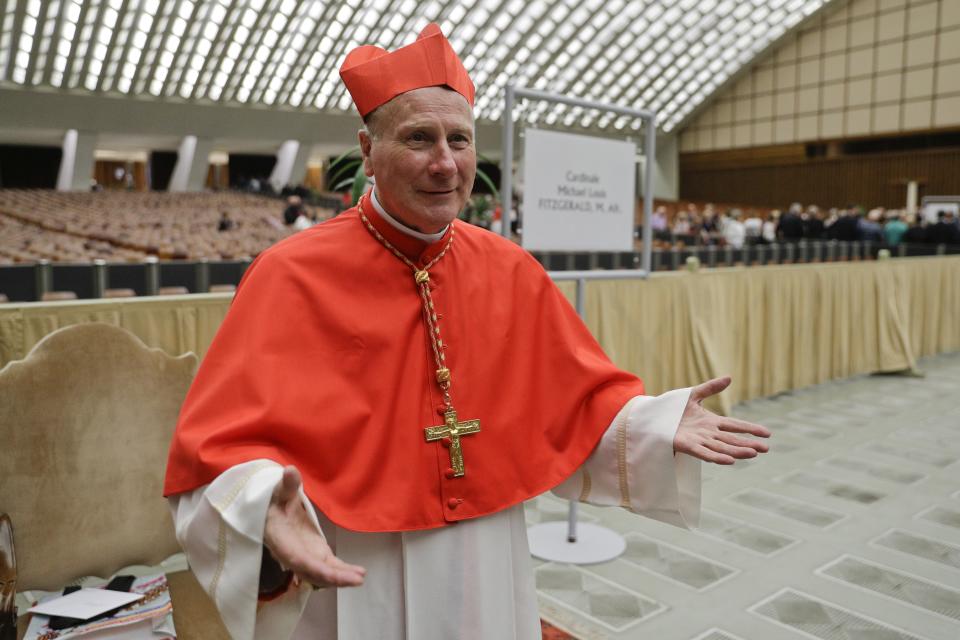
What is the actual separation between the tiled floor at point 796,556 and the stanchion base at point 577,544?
0.06 meters

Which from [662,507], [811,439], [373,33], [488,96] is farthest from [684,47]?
[662,507]

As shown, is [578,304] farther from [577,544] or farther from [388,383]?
[388,383]

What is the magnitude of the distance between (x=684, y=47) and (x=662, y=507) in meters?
34.8

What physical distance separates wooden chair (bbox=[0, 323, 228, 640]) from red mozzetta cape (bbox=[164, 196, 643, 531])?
1.00 m

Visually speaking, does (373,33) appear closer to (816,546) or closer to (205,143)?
(205,143)

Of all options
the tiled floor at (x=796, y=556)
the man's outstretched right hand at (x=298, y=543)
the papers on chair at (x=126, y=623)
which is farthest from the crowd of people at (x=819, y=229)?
the man's outstretched right hand at (x=298, y=543)

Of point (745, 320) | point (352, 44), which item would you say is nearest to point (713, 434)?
point (745, 320)

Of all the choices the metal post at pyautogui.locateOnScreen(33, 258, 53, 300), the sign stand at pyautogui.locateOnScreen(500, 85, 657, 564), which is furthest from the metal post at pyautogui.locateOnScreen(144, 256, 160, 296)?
the sign stand at pyautogui.locateOnScreen(500, 85, 657, 564)

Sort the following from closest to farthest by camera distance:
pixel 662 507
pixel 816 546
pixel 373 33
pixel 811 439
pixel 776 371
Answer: pixel 662 507 → pixel 816 546 → pixel 811 439 → pixel 776 371 → pixel 373 33

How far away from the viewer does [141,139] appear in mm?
31688

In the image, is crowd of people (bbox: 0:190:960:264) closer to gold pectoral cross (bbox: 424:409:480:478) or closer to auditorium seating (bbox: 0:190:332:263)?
auditorium seating (bbox: 0:190:332:263)

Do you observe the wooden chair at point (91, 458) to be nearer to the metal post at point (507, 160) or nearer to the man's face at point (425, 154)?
the man's face at point (425, 154)

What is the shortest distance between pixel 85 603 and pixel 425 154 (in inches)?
64.5

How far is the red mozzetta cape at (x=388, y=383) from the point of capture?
1.32m
